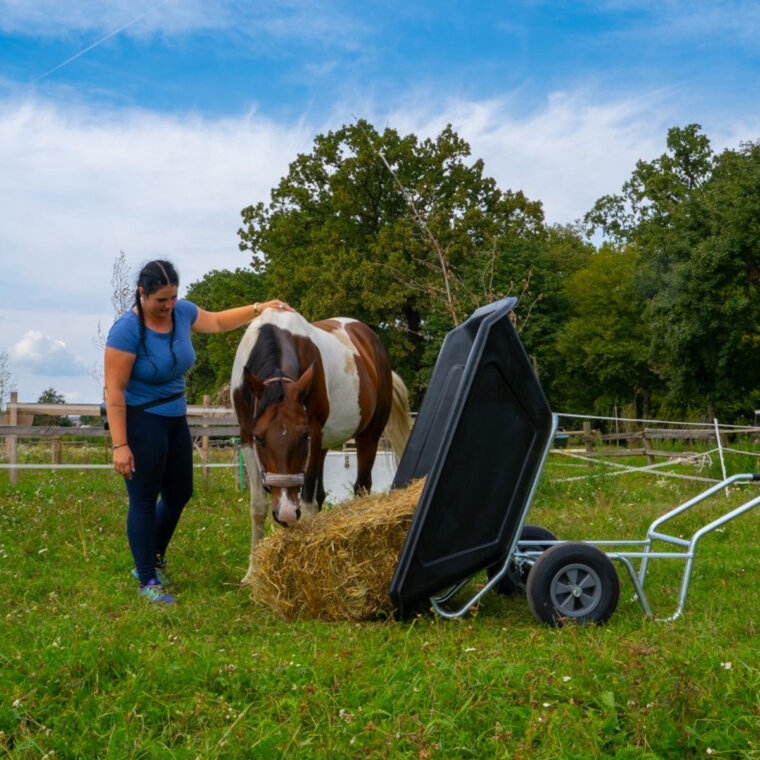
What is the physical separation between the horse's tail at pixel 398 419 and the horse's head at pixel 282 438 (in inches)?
131

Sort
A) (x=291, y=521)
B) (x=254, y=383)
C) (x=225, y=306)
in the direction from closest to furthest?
1. (x=291, y=521)
2. (x=254, y=383)
3. (x=225, y=306)

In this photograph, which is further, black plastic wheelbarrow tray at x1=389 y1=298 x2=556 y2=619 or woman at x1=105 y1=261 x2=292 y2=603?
woman at x1=105 y1=261 x2=292 y2=603

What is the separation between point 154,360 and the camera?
17.0 ft

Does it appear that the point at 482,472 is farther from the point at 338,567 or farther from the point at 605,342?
the point at 605,342

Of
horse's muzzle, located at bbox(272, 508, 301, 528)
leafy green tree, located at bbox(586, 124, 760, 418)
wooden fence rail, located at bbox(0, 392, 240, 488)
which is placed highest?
leafy green tree, located at bbox(586, 124, 760, 418)

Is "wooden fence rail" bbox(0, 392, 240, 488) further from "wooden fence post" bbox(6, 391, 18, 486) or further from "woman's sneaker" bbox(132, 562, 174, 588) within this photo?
"woman's sneaker" bbox(132, 562, 174, 588)

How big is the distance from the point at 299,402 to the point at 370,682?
2.07 m

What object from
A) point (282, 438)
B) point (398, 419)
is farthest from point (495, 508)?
point (398, 419)

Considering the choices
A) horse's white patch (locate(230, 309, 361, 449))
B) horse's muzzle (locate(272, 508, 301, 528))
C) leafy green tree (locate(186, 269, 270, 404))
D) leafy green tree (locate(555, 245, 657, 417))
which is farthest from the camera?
leafy green tree (locate(555, 245, 657, 417))

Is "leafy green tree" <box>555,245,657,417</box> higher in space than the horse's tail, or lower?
higher

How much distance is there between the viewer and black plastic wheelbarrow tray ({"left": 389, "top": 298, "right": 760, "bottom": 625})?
13.9 feet

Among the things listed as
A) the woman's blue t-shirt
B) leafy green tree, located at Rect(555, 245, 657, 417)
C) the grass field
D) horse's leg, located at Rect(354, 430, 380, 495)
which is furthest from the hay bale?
leafy green tree, located at Rect(555, 245, 657, 417)

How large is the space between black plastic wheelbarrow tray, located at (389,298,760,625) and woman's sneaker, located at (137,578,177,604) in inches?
57.6

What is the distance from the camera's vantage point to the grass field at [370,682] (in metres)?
2.81
